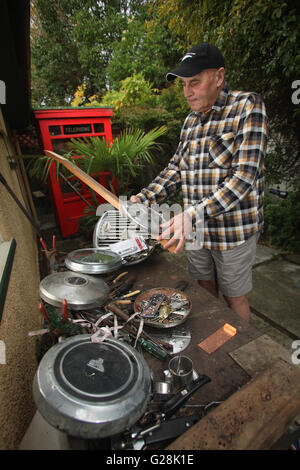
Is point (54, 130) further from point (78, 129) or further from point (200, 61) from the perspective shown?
point (200, 61)

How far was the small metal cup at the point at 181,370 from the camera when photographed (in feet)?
3.57

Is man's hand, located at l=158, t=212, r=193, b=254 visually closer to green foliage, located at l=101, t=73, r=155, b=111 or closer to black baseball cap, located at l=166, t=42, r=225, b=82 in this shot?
black baseball cap, located at l=166, t=42, r=225, b=82

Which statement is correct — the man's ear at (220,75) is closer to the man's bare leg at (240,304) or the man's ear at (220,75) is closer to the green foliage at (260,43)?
the man's bare leg at (240,304)

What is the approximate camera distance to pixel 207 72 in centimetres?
153

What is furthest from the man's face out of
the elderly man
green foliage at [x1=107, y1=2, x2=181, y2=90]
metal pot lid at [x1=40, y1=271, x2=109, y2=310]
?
green foliage at [x1=107, y1=2, x2=181, y2=90]

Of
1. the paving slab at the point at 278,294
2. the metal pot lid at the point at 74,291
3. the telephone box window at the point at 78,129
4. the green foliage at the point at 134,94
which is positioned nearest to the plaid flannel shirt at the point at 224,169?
the metal pot lid at the point at 74,291

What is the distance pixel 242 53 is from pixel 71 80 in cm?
1265

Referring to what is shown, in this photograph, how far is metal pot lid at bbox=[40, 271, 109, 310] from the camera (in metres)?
1.41

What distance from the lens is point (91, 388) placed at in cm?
88

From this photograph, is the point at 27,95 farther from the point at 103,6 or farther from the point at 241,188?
the point at 103,6

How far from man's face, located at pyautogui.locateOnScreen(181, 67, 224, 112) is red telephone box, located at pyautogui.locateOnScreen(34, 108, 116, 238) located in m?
3.13

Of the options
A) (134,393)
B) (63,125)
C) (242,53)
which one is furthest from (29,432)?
(63,125)

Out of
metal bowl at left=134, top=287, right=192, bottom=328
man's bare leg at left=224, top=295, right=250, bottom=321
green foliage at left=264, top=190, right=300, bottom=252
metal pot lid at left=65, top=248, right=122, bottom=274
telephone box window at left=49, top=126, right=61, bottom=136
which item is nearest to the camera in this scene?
metal bowl at left=134, top=287, right=192, bottom=328

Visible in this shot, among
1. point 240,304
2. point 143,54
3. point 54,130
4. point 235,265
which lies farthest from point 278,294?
point 143,54
